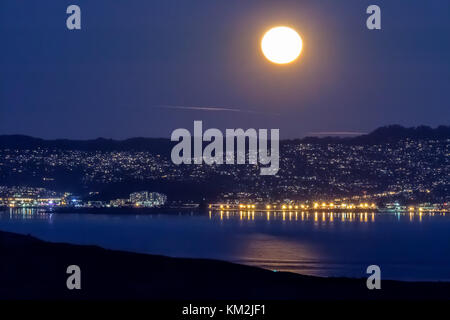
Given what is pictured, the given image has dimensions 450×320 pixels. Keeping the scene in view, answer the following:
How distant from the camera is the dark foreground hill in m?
17.7

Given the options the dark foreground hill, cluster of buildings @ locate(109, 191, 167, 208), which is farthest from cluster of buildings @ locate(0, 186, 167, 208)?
the dark foreground hill

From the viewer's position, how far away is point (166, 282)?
1952 cm

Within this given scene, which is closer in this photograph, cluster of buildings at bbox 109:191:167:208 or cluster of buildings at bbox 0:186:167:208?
cluster of buildings at bbox 109:191:167:208

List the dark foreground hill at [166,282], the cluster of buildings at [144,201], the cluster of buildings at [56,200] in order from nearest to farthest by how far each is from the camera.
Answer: the dark foreground hill at [166,282], the cluster of buildings at [144,201], the cluster of buildings at [56,200]

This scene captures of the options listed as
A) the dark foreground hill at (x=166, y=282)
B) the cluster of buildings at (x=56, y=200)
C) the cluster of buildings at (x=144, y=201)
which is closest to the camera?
the dark foreground hill at (x=166, y=282)

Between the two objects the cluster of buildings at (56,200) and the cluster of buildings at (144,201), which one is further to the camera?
the cluster of buildings at (56,200)

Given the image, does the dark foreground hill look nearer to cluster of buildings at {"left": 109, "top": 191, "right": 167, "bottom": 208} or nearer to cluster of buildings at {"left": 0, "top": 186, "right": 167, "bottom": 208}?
cluster of buildings at {"left": 109, "top": 191, "right": 167, "bottom": 208}

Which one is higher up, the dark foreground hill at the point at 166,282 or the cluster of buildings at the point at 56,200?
the dark foreground hill at the point at 166,282

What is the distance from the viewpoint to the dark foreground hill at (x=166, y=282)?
17.7m

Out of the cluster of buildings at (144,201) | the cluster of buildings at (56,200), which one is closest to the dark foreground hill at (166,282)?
the cluster of buildings at (144,201)

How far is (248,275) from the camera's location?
70.1 ft

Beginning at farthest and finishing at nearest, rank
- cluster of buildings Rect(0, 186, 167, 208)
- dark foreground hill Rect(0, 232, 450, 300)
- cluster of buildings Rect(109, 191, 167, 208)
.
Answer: cluster of buildings Rect(0, 186, 167, 208) < cluster of buildings Rect(109, 191, 167, 208) < dark foreground hill Rect(0, 232, 450, 300)

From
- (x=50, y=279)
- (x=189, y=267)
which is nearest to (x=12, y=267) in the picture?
(x=50, y=279)

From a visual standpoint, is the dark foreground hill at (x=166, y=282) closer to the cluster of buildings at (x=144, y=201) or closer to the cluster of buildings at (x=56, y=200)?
the cluster of buildings at (x=144, y=201)
